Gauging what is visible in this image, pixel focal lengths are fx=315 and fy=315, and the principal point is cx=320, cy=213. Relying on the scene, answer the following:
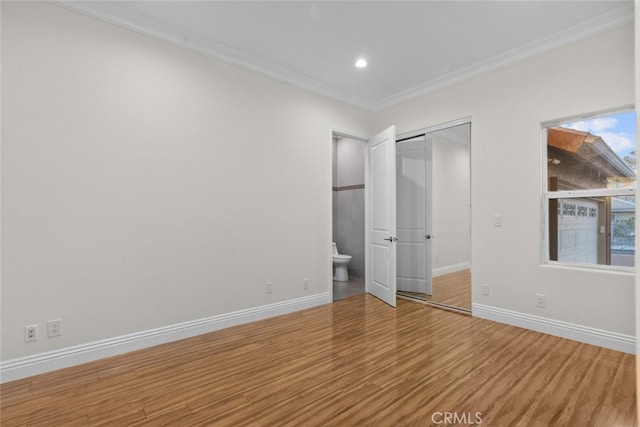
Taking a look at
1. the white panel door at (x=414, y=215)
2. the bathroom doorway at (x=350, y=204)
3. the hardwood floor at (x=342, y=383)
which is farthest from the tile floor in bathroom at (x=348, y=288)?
the hardwood floor at (x=342, y=383)

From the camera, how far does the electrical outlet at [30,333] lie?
2299mm

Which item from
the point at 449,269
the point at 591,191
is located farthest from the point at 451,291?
the point at 591,191

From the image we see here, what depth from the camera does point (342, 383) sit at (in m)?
2.19

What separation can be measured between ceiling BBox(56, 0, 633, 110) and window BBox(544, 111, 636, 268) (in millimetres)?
889

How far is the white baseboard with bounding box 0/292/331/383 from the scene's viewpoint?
2283mm

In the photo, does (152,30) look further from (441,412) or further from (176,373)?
(441,412)

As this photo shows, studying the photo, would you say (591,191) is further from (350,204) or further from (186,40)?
(186,40)

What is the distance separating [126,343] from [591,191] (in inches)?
173

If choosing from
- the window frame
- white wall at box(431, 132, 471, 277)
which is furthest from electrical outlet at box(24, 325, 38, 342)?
white wall at box(431, 132, 471, 277)

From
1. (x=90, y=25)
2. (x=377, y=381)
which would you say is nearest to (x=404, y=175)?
(x=377, y=381)

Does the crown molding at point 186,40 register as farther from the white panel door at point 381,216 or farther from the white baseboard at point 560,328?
the white baseboard at point 560,328

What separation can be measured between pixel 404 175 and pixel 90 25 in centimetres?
394

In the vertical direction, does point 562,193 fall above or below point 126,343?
above

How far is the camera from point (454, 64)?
3.57 meters
